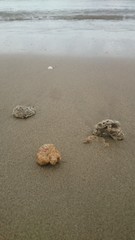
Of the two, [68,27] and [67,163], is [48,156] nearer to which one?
[67,163]

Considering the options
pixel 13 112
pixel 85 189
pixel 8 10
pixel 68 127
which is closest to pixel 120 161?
pixel 85 189

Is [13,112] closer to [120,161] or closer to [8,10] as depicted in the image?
[120,161]

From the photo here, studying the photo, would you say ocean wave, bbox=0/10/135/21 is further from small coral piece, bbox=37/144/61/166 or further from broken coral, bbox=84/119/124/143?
small coral piece, bbox=37/144/61/166

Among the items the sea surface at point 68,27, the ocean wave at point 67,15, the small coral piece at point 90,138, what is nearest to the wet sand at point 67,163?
the small coral piece at point 90,138

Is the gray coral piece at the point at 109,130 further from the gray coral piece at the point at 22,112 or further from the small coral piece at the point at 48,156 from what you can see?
the gray coral piece at the point at 22,112

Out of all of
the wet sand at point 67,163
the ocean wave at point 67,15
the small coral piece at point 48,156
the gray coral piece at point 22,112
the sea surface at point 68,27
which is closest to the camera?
the wet sand at point 67,163

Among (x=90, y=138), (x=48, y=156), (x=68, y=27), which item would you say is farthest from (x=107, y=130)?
(x=68, y=27)

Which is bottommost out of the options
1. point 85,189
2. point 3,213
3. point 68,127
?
point 3,213
